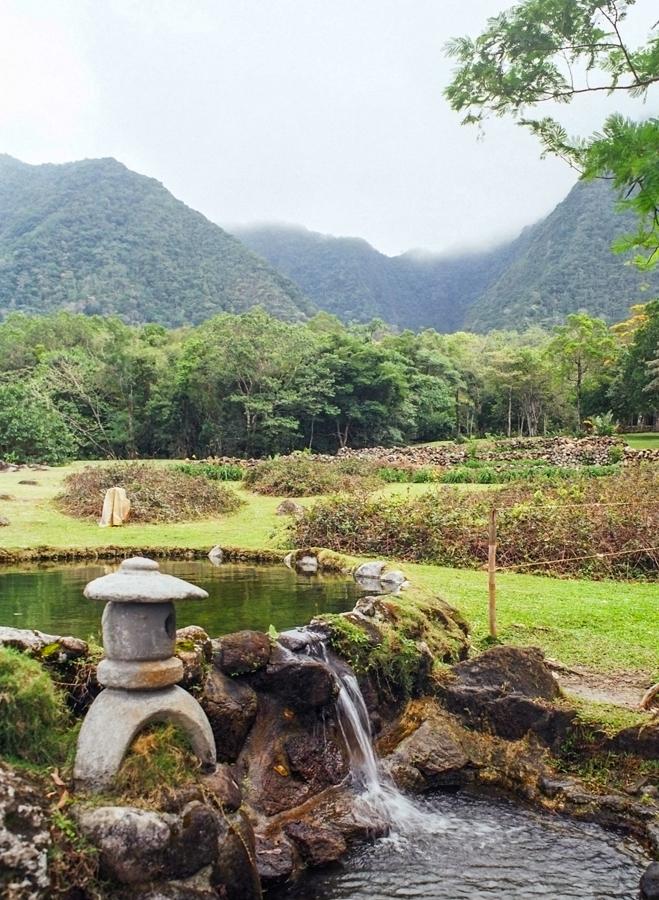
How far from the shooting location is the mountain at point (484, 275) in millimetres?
85562

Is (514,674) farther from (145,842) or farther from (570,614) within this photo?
(145,842)

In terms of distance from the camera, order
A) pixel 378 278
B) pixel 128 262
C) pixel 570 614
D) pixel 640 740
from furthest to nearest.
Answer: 1. pixel 378 278
2. pixel 128 262
3. pixel 570 614
4. pixel 640 740

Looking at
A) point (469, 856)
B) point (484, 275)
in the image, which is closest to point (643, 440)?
point (469, 856)

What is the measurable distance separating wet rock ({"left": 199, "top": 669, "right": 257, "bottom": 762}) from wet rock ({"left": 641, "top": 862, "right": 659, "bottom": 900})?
266 cm

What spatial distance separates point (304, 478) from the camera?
2239 centimetres

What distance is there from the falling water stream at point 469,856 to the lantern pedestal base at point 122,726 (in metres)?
1.09

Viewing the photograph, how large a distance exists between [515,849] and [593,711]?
1.52m

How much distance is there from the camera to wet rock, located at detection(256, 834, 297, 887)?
424cm

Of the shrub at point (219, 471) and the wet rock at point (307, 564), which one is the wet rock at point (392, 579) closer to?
the wet rock at point (307, 564)

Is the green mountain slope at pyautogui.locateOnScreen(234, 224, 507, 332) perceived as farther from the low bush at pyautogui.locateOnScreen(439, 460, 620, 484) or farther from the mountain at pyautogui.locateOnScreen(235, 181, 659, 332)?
the low bush at pyautogui.locateOnScreen(439, 460, 620, 484)

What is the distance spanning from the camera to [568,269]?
8906 centimetres

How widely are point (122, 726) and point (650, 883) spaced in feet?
10.1

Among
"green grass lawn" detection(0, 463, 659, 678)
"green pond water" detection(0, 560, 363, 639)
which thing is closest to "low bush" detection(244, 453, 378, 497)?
"green grass lawn" detection(0, 463, 659, 678)

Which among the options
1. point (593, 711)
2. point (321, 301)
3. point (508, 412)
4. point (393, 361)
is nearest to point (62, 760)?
point (593, 711)
